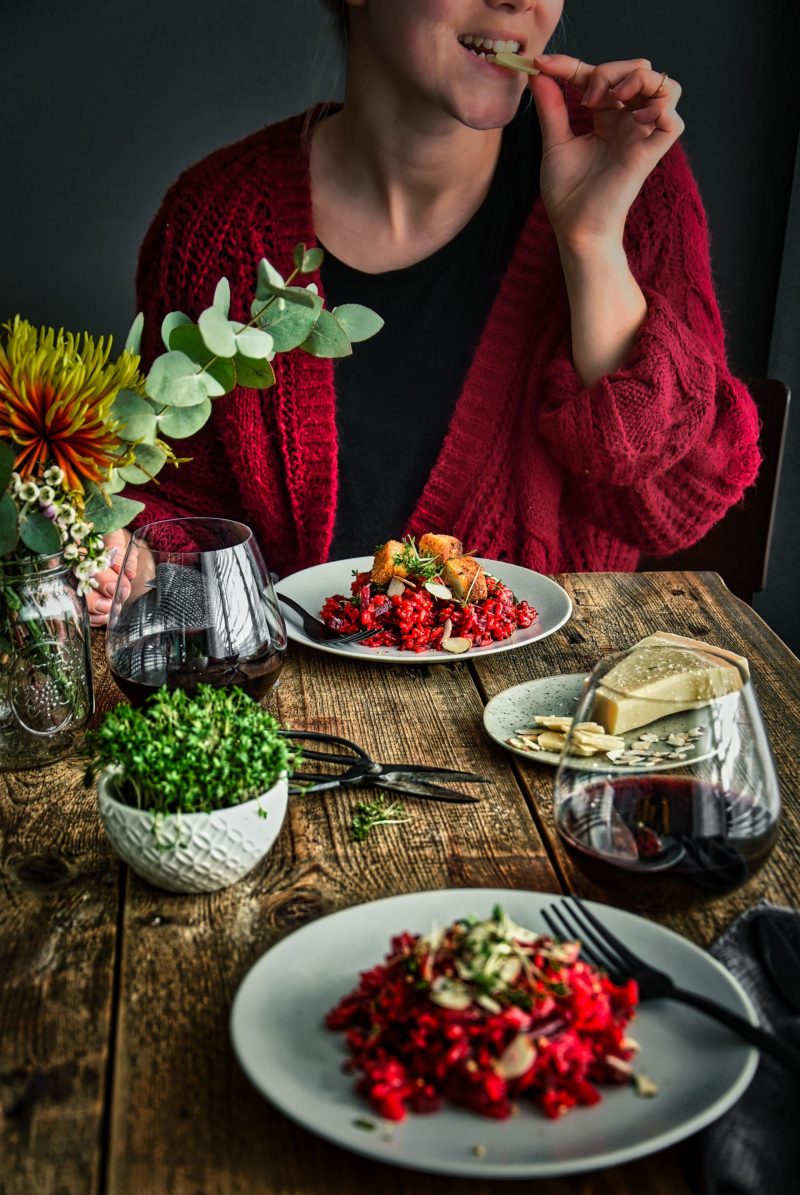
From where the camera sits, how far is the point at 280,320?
0.91 metres

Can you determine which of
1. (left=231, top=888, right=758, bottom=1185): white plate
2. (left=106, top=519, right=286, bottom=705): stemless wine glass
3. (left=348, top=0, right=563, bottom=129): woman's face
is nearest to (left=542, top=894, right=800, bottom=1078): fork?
(left=231, top=888, right=758, bottom=1185): white plate

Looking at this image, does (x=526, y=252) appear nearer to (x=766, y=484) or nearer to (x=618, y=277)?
(x=618, y=277)

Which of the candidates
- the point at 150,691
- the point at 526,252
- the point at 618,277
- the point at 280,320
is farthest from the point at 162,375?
the point at 526,252

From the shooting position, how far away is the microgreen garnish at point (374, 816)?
33.1 inches

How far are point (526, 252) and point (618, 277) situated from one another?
227mm

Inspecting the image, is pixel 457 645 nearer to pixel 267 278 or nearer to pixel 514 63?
pixel 267 278

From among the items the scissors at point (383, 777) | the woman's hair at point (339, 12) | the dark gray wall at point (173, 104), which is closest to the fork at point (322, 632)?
the scissors at point (383, 777)

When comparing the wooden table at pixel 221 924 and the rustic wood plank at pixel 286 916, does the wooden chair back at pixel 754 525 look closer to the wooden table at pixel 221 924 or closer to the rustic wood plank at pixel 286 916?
the wooden table at pixel 221 924

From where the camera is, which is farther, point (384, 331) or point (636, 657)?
point (384, 331)

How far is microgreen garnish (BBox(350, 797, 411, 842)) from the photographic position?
840mm

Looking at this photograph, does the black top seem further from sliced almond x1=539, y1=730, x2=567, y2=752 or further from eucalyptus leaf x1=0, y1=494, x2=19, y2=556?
eucalyptus leaf x1=0, y1=494, x2=19, y2=556

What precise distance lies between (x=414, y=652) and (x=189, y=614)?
11.5 inches

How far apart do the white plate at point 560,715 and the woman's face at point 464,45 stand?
0.89m

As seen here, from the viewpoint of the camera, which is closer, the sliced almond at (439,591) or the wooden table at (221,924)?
the wooden table at (221,924)
